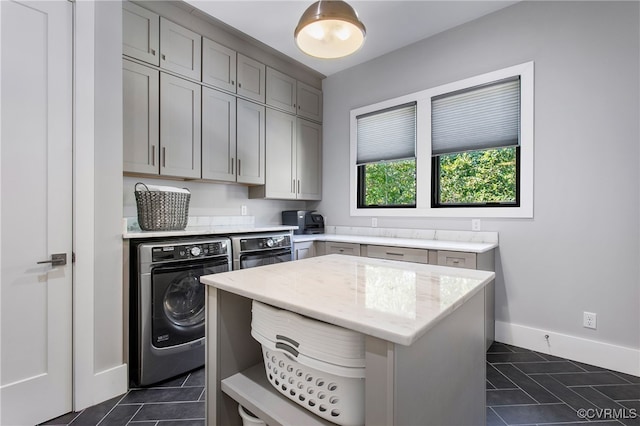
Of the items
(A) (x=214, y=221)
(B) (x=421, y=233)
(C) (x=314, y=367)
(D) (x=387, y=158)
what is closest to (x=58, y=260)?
(A) (x=214, y=221)

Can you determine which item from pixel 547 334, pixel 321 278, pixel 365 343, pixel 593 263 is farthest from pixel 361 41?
pixel 547 334

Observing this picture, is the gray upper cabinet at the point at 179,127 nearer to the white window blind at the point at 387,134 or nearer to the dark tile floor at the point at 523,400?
the dark tile floor at the point at 523,400

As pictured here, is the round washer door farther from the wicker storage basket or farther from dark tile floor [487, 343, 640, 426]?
dark tile floor [487, 343, 640, 426]

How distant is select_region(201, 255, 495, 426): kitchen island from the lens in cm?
76

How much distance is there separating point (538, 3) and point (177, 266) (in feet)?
11.8

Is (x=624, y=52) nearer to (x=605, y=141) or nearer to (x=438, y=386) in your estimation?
(x=605, y=141)

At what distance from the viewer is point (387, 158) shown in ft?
11.8

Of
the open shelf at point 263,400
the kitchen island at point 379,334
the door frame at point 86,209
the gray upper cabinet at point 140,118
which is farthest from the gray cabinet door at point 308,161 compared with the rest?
the open shelf at point 263,400

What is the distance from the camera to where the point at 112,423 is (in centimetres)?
168

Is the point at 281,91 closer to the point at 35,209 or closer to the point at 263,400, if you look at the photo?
the point at 35,209

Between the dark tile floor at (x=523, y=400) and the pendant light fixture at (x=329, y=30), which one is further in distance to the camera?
the dark tile floor at (x=523, y=400)

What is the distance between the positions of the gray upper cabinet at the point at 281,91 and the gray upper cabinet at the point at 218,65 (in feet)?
1.56

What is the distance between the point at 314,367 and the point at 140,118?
2446 mm

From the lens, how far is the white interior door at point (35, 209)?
1.61m
